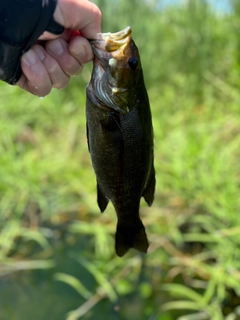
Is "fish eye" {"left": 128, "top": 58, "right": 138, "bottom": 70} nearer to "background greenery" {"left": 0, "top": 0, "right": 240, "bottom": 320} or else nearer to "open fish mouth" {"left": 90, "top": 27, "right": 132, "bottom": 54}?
"open fish mouth" {"left": 90, "top": 27, "right": 132, "bottom": 54}

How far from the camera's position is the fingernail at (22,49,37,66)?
1.41 metres

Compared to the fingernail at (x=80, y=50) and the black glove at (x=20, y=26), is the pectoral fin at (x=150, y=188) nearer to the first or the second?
the fingernail at (x=80, y=50)

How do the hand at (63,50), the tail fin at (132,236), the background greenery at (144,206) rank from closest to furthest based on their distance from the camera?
1. the hand at (63,50)
2. the tail fin at (132,236)
3. the background greenery at (144,206)

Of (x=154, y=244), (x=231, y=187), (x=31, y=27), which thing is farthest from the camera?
(x=154, y=244)

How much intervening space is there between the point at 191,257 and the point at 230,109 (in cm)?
121

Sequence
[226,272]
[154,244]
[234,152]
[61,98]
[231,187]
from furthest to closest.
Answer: [61,98] → [234,152] → [154,244] → [231,187] → [226,272]

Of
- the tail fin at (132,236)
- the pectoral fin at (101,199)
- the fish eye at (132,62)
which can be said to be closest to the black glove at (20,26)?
the fish eye at (132,62)

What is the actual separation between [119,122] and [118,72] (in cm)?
14

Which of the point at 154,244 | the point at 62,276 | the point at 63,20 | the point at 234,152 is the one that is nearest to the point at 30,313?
the point at 62,276

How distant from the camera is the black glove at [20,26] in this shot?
1274 millimetres

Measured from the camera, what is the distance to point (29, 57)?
1417mm

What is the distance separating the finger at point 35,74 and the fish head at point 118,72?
190 millimetres

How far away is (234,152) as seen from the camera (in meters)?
3.09

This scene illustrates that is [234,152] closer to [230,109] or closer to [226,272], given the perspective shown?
[230,109]
